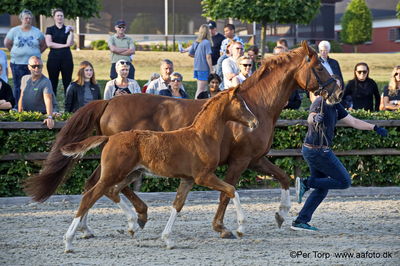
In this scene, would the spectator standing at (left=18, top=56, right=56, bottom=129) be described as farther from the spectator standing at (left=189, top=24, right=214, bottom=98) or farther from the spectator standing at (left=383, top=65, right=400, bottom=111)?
the spectator standing at (left=383, top=65, right=400, bottom=111)

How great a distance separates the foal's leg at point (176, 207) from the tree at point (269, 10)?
16.0 m

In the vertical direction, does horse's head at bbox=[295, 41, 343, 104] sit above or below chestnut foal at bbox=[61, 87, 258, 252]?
above

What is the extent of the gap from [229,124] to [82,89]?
157 inches

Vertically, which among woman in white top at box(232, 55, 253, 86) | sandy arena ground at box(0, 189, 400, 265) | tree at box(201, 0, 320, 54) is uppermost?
tree at box(201, 0, 320, 54)

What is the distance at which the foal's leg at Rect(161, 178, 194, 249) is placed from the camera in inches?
298

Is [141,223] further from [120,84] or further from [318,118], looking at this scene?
[120,84]

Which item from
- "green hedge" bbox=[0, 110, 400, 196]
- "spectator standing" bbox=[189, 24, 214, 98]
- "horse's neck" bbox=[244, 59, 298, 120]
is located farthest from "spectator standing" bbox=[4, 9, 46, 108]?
"horse's neck" bbox=[244, 59, 298, 120]

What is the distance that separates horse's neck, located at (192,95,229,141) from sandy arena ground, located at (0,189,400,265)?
1.21m

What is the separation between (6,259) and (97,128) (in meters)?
2.21

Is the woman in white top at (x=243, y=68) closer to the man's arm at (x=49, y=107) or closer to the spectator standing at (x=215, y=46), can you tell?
the man's arm at (x=49, y=107)

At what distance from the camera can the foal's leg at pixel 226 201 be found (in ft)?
26.6

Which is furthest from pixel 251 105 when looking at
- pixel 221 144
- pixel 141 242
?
pixel 141 242

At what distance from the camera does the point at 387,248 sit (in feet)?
24.7

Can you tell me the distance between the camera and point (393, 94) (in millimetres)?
13156
